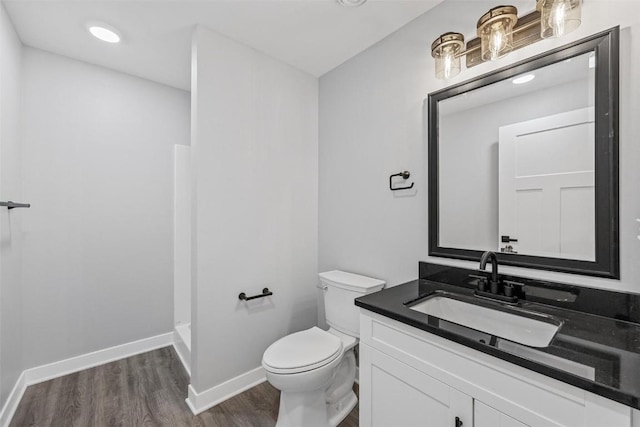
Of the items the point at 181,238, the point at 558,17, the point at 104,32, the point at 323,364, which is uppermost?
the point at 104,32

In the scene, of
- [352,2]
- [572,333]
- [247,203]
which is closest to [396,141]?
[352,2]

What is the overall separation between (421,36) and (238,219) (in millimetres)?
1619

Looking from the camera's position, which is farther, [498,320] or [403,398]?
[498,320]

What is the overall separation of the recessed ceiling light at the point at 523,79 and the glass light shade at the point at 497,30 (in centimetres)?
13

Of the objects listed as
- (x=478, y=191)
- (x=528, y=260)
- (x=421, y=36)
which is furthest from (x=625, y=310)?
(x=421, y=36)

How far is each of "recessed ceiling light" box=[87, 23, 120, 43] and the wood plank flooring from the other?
2.37 metres

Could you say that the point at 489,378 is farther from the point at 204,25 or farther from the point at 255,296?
the point at 204,25

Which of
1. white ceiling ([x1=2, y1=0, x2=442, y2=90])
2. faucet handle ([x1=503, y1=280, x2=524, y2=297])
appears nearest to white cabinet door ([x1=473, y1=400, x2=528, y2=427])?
faucet handle ([x1=503, y1=280, x2=524, y2=297])

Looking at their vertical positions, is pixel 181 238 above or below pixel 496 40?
below

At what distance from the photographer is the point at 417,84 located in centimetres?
169

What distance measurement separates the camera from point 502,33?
1.27 metres

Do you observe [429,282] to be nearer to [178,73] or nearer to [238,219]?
[238,219]

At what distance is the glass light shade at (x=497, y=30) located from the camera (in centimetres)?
124

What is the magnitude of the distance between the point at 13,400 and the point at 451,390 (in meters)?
2.51
